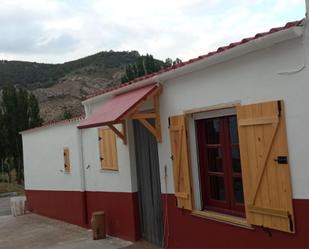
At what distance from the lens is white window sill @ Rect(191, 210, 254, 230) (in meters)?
6.65

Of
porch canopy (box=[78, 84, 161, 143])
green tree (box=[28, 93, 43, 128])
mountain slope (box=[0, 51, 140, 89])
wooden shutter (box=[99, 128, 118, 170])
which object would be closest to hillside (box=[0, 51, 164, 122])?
mountain slope (box=[0, 51, 140, 89])

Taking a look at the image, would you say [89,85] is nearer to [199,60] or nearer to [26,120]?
[26,120]

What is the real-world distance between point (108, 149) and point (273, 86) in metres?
6.11

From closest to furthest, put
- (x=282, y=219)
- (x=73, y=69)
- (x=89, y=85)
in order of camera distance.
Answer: (x=282, y=219), (x=89, y=85), (x=73, y=69)

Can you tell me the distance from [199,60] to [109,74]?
188 ft

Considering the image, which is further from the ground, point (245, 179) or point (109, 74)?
point (109, 74)

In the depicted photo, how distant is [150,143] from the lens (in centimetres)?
955

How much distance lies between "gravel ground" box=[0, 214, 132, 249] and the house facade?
604 mm

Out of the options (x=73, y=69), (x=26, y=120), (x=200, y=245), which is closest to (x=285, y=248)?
(x=200, y=245)

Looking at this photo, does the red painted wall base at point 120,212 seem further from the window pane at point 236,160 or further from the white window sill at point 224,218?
the window pane at point 236,160

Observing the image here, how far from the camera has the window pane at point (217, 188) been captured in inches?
295

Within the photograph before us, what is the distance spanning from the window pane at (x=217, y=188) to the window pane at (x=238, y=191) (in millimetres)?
344

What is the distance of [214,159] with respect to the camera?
24.9ft

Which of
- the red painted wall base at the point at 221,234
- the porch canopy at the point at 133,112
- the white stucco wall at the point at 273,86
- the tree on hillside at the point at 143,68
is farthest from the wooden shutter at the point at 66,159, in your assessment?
the tree on hillside at the point at 143,68
